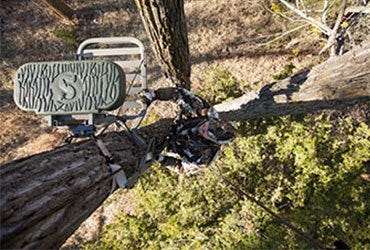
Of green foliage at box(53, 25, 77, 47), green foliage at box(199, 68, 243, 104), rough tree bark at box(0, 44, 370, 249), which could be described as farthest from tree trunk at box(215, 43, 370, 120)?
green foliage at box(53, 25, 77, 47)

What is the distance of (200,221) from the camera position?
4.05 metres

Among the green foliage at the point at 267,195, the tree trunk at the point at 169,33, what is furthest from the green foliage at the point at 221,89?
the green foliage at the point at 267,195

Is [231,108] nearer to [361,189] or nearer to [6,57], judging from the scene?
[361,189]

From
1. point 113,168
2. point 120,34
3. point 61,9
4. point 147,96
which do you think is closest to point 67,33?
point 61,9

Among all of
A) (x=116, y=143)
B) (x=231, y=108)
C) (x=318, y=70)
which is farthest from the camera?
(x=231, y=108)

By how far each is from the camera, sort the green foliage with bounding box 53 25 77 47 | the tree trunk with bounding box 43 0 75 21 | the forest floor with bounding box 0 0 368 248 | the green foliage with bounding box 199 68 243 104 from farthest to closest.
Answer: the green foliage with bounding box 53 25 77 47 < the tree trunk with bounding box 43 0 75 21 < the forest floor with bounding box 0 0 368 248 < the green foliage with bounding box 199 68 243 104

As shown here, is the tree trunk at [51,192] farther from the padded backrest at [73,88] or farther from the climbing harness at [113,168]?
the padded backrest at [73,88]

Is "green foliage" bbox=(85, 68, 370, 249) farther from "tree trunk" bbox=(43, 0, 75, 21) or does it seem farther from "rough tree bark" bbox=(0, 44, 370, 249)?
"tree trunk" bbox=(43, 0, 75, 21)

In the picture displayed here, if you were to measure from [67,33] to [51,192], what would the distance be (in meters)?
5.36

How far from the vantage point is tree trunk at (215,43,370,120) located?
322 cm

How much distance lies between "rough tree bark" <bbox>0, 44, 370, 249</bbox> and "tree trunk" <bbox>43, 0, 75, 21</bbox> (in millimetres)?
3664

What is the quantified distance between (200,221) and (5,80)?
4.38m

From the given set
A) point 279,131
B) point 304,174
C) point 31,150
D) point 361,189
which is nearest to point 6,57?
point 31,150

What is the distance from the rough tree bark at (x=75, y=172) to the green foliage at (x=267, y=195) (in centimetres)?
63
